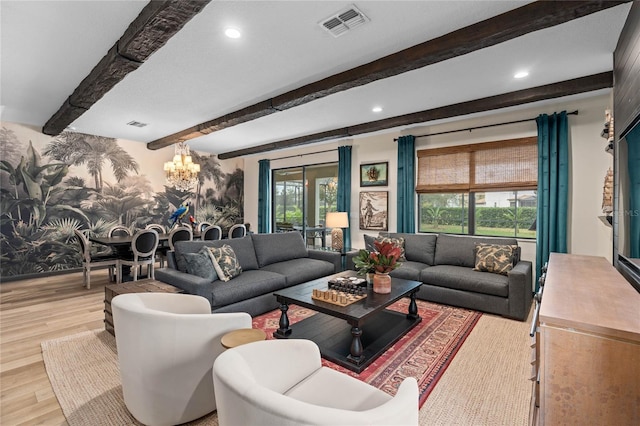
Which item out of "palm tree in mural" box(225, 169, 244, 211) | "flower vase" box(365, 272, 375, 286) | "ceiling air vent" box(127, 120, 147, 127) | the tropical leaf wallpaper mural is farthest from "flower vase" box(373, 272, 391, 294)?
"palm tree in mural" box(225, 169, 244, 211)

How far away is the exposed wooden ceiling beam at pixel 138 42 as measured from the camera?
213 centimetres

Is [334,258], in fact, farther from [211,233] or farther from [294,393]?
[294,393]

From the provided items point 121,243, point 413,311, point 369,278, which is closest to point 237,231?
point 121,243

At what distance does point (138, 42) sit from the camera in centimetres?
253

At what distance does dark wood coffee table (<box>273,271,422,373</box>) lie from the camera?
2.45 metres

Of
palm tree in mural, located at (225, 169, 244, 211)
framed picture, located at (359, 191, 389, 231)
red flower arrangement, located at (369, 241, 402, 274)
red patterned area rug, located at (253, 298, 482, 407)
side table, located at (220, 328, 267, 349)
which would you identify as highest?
palm tree in mural, located at (225, 169, 244, 211)

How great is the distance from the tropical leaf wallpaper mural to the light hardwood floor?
588 mm

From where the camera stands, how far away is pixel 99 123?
5.39m

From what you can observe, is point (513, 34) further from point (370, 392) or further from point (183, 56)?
point (183, 56)

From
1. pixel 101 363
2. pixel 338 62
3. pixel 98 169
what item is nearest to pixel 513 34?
pixel 338 62

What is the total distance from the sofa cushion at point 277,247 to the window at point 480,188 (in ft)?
7.96

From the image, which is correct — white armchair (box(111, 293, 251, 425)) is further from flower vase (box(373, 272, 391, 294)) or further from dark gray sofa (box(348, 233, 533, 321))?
dark gray sofa (box(348, 233, 533, 321))

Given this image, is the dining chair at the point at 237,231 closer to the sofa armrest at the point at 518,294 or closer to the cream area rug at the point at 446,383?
the cream area rug at the point at 446,383

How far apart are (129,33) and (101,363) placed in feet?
9.36
